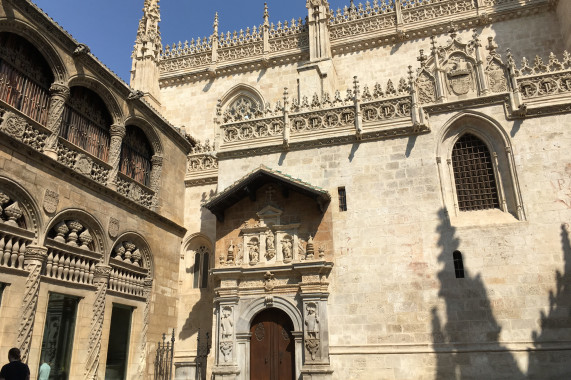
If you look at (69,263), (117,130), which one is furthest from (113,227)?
(117,130)

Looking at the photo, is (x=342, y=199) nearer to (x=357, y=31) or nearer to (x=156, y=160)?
(x=156, y=160)

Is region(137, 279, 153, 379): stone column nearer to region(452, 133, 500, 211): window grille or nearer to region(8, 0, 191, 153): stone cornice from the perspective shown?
region(8, 0, 191, 153): stone cornice

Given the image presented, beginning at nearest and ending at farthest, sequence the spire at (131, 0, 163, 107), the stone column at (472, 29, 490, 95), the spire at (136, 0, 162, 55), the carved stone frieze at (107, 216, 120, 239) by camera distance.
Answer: the carved stone frieze at (107, 216, 120, 239) → the stone column at (472, 29, 490, 95) → the spire at (131, 0, 163, 107) → the spire at (136, 0, 162, 55)

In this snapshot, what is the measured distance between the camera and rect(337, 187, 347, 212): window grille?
1431cm

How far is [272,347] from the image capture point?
1342 centimetres

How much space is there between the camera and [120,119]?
Answer: 50.0ft

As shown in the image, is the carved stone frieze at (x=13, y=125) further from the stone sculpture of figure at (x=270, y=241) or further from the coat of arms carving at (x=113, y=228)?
the stone sculpture of figure at (x=270, y=241)

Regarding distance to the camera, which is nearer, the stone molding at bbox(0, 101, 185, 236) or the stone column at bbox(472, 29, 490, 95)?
the stone molding at bbox(0, 101, 185, 236)

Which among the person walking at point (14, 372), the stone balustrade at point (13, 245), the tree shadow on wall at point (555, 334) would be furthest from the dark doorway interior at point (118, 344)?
the tree shadow on wall at point (555, 334)

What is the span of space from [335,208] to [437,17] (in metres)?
12.8

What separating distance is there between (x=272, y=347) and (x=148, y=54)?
18201 mm

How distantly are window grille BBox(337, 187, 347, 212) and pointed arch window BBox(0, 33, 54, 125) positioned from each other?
29.8 feet

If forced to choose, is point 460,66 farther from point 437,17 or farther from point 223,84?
point 223,84

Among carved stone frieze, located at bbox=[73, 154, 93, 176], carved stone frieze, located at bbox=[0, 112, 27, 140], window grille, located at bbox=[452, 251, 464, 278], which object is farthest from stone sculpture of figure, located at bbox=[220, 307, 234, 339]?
carved stone frieze, located at bbox=[0, 112, 27, 140]
